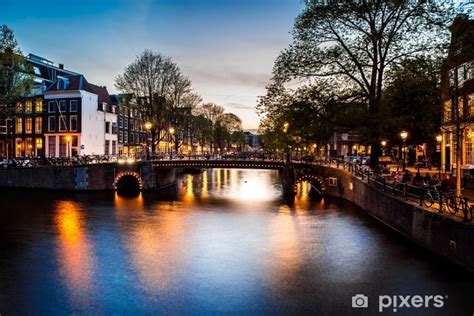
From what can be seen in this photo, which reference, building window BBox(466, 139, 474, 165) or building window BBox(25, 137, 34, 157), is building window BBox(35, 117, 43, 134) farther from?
building window BBox(466, 139, 474, 165)

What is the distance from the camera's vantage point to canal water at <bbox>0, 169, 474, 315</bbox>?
567 inches

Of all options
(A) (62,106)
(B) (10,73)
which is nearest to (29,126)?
(A) (62,106)

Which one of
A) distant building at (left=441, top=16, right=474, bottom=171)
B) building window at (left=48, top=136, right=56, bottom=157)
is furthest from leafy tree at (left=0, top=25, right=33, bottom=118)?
distant building at (left=441, top=16, right=474, bottom=171)

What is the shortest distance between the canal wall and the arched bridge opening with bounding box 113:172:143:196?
24853mm

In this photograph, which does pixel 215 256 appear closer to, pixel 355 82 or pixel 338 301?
pixel 338 301

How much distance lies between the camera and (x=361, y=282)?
647 inches

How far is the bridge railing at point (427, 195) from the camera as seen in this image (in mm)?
16391

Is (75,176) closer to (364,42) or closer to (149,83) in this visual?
(149,83)

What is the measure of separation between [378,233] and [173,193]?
27259mm

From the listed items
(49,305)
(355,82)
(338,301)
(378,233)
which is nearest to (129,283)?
(49,305)

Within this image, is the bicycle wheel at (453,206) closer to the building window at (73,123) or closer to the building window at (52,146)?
the building window at (73,123)

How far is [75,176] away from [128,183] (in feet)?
20.8

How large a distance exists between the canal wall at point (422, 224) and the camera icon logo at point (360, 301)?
4.06 meters

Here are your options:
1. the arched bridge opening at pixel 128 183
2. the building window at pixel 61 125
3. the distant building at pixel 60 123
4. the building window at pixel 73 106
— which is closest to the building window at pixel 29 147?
the distant building at pixel 60 123
